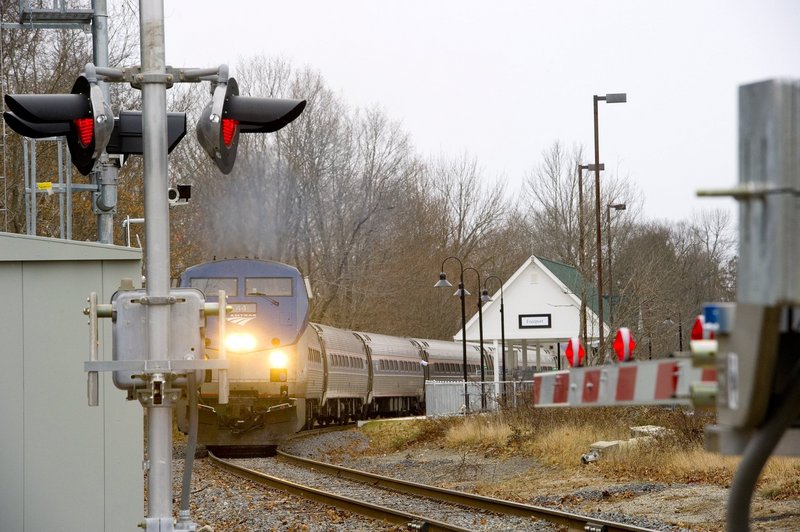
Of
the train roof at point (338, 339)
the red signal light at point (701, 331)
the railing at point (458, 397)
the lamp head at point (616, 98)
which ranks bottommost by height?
the railing at point (458, 397)

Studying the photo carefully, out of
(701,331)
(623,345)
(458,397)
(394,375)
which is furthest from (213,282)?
(701,331)

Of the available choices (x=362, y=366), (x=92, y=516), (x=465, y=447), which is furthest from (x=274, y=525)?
(x=362, y=366)

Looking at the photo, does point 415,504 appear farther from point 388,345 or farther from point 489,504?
point 388,345

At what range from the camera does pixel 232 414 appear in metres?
23.1

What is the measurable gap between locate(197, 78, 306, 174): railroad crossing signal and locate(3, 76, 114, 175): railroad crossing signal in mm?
511

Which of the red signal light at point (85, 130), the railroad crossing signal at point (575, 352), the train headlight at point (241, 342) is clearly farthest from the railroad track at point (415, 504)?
the railroad crossing signal at point (575, 352)

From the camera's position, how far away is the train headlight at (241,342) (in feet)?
73.8

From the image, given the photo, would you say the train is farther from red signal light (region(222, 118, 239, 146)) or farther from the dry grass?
red signal light (region(222, 118, 239, 146))

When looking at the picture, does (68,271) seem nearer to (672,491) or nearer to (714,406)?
(714,406)

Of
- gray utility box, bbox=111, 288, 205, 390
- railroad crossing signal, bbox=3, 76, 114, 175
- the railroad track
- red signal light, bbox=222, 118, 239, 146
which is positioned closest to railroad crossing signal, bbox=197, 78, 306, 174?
red signal light, bbox=222, 118, 239, 146

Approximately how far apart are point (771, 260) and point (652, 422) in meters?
24.1

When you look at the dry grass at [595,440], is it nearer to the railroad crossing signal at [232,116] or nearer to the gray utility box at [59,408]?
the gray utility box at [59,408]

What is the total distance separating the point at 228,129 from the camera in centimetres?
625

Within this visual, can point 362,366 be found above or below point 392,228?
below
